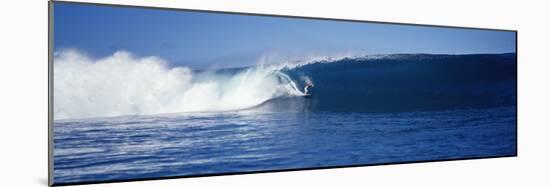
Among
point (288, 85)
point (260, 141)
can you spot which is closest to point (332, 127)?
point (288, 85)

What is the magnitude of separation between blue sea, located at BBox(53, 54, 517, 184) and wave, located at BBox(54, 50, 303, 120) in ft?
0.22

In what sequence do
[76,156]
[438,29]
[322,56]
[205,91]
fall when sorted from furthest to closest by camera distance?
1. [438,29]
2. [322,56]
3. [205,91]
4. [76,156]

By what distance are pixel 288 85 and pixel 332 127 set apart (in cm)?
57

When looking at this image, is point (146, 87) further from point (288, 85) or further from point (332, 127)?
point (332, 127)

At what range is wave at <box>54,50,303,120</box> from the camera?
16.3ft

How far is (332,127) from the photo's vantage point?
5.91 meters

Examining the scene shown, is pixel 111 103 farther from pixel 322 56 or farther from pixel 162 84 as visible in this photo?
pixel 322 56

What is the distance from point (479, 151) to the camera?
676cm

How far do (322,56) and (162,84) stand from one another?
1527 millimetres

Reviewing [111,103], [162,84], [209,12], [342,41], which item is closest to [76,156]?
[111,103]

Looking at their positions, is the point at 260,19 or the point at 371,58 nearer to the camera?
the point at 260,19

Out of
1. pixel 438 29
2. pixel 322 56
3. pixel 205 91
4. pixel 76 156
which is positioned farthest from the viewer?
pixel 438 29

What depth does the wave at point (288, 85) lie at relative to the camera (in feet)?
16.6

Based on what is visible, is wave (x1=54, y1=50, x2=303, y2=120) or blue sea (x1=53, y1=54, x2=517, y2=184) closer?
wave (x1=54, y1=50, x2=303, y2=120)
